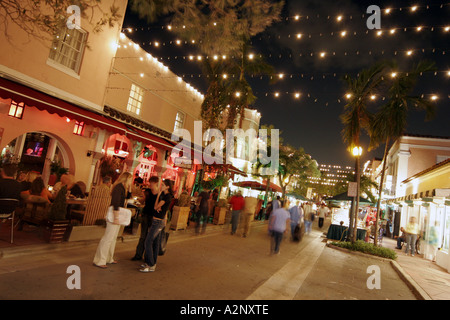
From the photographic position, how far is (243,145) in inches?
1144

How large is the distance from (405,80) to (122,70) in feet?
38.8

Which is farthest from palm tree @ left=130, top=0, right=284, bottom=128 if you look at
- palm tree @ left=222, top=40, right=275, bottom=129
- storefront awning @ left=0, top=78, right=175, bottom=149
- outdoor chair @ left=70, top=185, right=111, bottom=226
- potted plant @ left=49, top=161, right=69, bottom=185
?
palm tree @ left=222, top=40, right=275, bottom=129

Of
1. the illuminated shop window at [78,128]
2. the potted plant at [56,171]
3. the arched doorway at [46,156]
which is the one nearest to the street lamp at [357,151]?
the illuminated shop window at [78,128]

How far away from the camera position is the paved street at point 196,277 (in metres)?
4.32

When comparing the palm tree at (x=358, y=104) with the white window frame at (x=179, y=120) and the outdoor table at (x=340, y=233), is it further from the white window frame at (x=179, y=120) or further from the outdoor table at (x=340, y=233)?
the white window frame at (x=179, y=120)

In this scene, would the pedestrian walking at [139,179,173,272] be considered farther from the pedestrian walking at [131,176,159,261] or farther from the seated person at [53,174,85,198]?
the seated person at [53,174,85,198]

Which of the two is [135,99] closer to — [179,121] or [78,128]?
[78,128]

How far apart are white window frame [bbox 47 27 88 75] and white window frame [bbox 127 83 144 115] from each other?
3.36 metres

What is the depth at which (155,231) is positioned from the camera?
5.66 meters

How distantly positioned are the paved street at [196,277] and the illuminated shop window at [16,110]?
508 cm

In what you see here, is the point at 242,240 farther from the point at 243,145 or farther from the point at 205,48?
the point at 243,145

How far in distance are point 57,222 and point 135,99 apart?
9.03 m

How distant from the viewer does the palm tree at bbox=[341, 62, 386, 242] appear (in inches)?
499

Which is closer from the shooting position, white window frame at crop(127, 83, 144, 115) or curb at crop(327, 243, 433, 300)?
curb at crop(327, 243, 433, 300)
